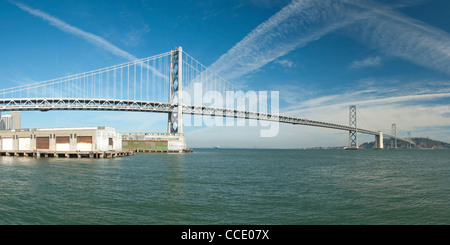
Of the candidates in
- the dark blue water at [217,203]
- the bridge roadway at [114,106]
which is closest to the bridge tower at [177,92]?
the bridge roadway at [114,106]

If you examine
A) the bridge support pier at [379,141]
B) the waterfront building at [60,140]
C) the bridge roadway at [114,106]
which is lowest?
the bridge support pier at [379,141]

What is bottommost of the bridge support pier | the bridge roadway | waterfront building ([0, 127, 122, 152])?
the bridge support pier

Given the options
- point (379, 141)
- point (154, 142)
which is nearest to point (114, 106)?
point (154, 142)

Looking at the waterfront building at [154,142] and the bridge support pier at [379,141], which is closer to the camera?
the waterfront building at [154,142]

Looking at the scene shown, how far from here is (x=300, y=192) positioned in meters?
16.3

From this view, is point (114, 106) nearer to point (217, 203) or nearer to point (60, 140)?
point (60, 140)

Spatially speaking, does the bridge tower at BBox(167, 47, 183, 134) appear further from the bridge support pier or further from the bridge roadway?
the bridge support pier

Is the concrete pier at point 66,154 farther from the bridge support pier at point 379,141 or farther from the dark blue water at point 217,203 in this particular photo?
the bridge support pier at point 379,141
